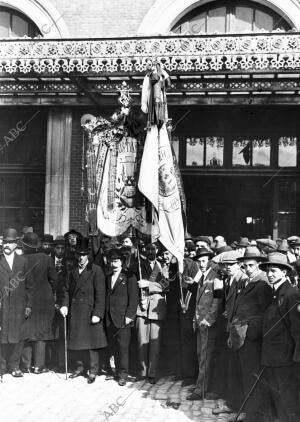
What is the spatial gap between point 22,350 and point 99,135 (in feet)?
11.9

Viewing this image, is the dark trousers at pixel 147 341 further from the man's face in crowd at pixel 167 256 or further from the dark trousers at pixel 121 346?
the man's face in crowd at pixel 167 256

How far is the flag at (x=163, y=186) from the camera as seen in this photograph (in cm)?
768

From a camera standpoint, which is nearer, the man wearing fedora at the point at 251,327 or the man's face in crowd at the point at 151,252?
the man wearing fedora at the point at 251,327

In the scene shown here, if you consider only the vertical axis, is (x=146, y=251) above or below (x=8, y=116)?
below

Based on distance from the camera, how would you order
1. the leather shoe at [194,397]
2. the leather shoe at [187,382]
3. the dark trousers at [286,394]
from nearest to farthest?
the dark trousers at [286,394], the leather shoe at [194,397], the leather shoe at [187,382]

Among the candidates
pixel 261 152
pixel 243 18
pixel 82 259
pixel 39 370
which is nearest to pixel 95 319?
pixel 82 259

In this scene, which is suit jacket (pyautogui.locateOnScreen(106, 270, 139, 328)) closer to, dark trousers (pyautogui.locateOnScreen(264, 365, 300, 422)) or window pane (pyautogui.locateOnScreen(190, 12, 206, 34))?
dark trousers (pyautogui.locateOnScreen(264, 365, 300, 422))

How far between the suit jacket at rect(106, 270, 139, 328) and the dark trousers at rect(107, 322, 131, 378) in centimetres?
11

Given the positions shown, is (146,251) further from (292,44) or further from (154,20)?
(154,20)

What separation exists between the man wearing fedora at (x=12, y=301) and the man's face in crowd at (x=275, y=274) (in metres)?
3.80

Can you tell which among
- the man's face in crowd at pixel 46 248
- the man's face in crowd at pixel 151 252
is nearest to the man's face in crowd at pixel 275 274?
the man's face in crowd at pixel 151 252

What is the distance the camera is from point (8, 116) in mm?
14141

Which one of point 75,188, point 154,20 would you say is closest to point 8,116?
point 75,188

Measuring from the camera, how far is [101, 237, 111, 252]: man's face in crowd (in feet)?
28.6
